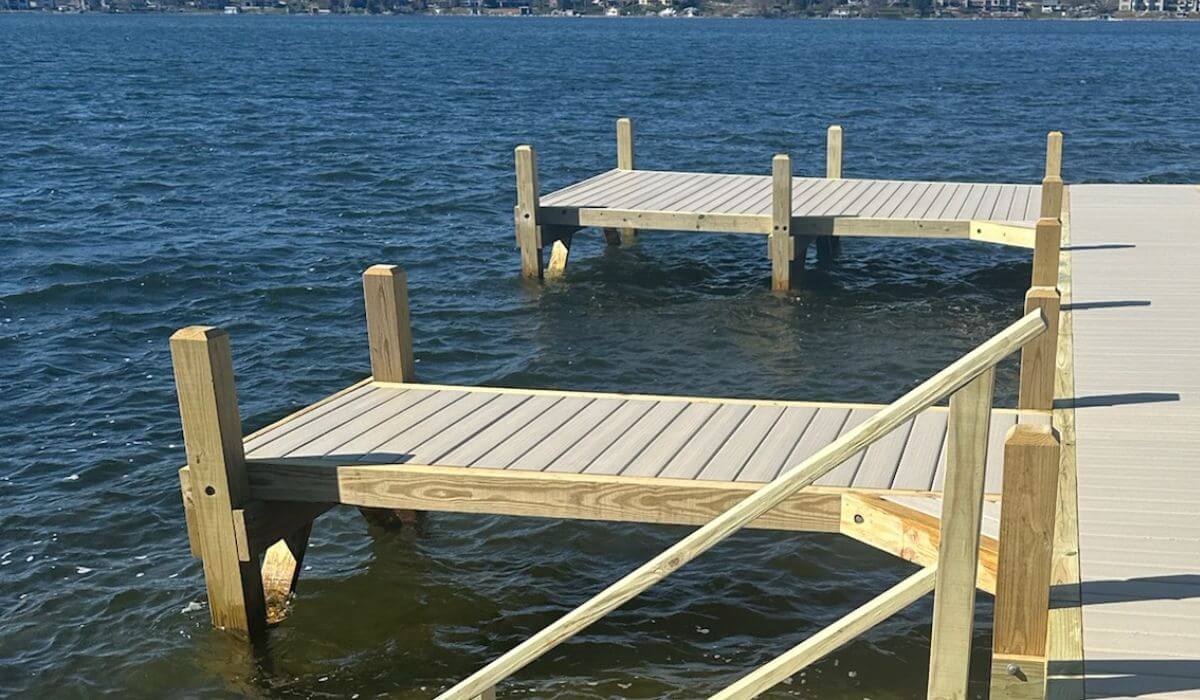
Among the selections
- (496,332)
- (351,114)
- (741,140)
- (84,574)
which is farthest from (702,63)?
(84,574)

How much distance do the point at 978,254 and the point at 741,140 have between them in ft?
56.7

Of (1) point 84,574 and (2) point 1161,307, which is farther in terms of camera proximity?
(2) point 1161,307

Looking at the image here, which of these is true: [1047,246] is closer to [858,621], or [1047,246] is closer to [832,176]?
[858,621]

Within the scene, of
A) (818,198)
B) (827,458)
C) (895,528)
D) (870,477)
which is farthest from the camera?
(818,198)

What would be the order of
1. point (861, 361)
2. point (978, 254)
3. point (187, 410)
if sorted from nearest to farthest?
point (187, 410), point (861, 361), point (978, 254)

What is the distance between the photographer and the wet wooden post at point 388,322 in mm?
Answer: 9031

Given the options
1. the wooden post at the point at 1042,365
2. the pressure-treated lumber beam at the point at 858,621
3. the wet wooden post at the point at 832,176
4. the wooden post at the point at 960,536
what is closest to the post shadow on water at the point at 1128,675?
the wooden post at the point at 960,536

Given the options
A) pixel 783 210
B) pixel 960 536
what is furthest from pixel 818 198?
pixel 960 536

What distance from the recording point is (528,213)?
1733 cm

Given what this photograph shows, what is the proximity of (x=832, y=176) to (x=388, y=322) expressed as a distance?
1178 cm

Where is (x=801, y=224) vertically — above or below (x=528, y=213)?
below

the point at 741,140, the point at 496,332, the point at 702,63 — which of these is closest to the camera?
the point at 496,332

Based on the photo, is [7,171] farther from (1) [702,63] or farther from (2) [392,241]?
(1) [702,63]

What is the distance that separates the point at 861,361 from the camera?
14914 millimetres
